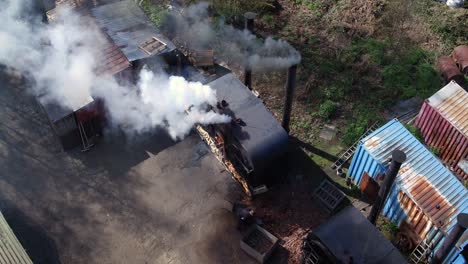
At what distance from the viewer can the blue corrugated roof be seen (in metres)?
17.2

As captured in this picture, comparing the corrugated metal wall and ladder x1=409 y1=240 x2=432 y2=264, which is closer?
ladder x1=409 y1=240 x2=432 y2=264

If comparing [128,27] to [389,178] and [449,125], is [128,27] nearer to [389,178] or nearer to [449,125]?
[389,178]

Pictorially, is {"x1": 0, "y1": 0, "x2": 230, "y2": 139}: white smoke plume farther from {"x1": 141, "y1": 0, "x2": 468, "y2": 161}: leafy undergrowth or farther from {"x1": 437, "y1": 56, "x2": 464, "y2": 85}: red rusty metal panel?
{"x1": 437, "y1": 56, "x2": 464, "y2": 85}: red rusty metal panel

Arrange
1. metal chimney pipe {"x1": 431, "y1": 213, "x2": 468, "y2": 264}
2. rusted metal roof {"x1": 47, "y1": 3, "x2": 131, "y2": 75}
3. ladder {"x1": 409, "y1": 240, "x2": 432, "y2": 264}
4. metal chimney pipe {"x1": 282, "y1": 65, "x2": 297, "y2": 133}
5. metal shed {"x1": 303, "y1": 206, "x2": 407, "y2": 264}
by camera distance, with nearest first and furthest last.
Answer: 1. metal chimney pipe {"x1": 431, "y1": 213, "x2": 468, "y2": 264}
2. metal shed {"x1": 303, "y1": 206, "x2": 407, "y2": 264}
3. ladder {"x1": 409, "y1": 240, "x2": 432, "y2": 264}
4. metal chimney pipe {"x1": 282, "y1": 65, "x2": 297, "y2": 133}
5. rusted metal roof {"x1": 47, "y1": 3, "x2": 131, "y2": 75}

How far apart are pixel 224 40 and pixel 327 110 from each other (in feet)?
27.0

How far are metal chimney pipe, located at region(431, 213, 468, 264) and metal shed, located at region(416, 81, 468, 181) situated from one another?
633cm

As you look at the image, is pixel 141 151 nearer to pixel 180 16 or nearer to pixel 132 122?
pixel 132 122

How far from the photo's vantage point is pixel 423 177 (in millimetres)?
17984

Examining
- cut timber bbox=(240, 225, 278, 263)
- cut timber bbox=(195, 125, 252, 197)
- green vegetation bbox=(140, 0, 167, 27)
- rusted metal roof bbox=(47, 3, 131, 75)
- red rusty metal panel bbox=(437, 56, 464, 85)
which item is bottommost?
cut timber bbox=(240, 225, 278, 263)

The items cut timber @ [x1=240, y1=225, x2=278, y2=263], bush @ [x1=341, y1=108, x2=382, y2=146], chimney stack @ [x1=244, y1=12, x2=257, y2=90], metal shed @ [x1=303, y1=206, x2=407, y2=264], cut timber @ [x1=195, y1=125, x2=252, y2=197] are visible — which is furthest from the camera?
bush @ [x1=341, y1=108, x2=382, y2=146]

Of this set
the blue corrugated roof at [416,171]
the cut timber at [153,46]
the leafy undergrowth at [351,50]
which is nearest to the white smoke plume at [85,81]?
the cut timber at [153,46]

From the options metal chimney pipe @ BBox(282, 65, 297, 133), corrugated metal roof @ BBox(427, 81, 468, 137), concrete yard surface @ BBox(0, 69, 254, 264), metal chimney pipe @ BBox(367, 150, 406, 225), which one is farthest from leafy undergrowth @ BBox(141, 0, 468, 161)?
concrete yard surface @ BBox(0, 69, 254, 264)

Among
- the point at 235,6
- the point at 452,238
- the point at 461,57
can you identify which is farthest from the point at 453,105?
the point at 235,6

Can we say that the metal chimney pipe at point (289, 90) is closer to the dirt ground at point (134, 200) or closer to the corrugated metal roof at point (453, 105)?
the dirt ground at point (134, 200)
